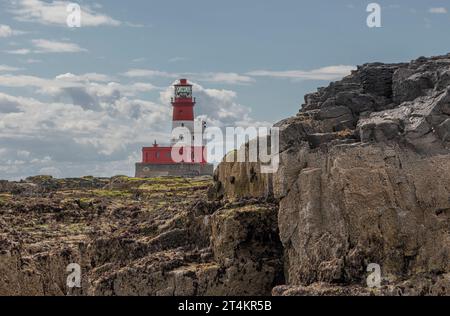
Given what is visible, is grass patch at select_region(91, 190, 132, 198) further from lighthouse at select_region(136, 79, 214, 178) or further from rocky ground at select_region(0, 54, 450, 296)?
rocky ground at select_region(0, 54, 450, 296)

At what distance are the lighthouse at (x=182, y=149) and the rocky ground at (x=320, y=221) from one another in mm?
101899

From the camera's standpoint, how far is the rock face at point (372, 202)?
134 ft

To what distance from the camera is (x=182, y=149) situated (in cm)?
16500

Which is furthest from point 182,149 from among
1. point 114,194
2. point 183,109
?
point 114,194

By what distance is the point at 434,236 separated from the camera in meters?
41.4

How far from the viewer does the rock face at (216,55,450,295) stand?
134 feet

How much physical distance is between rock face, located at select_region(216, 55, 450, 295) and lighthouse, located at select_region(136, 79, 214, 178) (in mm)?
117538

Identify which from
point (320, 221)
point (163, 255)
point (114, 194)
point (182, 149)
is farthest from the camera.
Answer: point (182, 149)

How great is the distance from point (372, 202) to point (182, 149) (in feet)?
407
